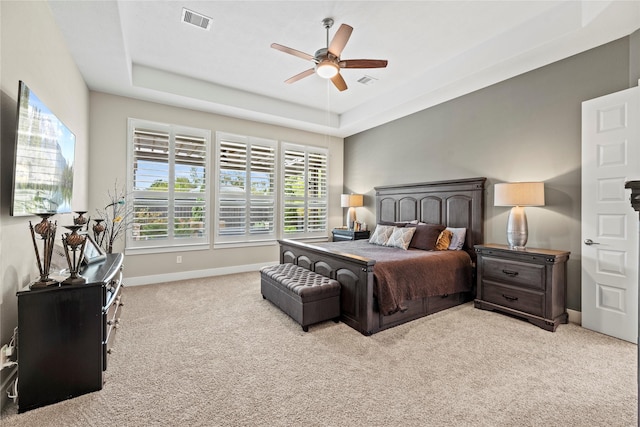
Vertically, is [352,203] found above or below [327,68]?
below

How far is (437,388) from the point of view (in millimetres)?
1986

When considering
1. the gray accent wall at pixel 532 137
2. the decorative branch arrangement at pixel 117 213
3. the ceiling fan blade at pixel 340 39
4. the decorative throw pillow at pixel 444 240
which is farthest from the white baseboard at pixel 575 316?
the decorative branch arrangement at pixel 117 213

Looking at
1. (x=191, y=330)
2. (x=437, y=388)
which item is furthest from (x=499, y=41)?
(x=191, y=330)

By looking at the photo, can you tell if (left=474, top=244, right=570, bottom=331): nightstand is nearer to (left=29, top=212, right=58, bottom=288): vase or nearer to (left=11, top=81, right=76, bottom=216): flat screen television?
(left=29, top=212, right=58, bottom=288): vase

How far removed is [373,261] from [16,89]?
3086 mm

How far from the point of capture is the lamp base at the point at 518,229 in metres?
3.34

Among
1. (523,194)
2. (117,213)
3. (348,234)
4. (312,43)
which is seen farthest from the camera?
(348,234)

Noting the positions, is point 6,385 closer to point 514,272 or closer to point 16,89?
point 16,89

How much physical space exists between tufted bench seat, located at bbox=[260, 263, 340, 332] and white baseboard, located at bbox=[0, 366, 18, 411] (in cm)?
211

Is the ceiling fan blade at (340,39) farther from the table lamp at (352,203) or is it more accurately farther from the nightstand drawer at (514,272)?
the table lamp at (352,203)

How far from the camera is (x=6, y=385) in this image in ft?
5.99

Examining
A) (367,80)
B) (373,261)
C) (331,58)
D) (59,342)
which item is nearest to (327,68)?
(331,58)

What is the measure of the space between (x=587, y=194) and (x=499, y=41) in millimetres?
2019

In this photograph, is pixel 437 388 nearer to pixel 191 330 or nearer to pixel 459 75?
pixel 191 330
